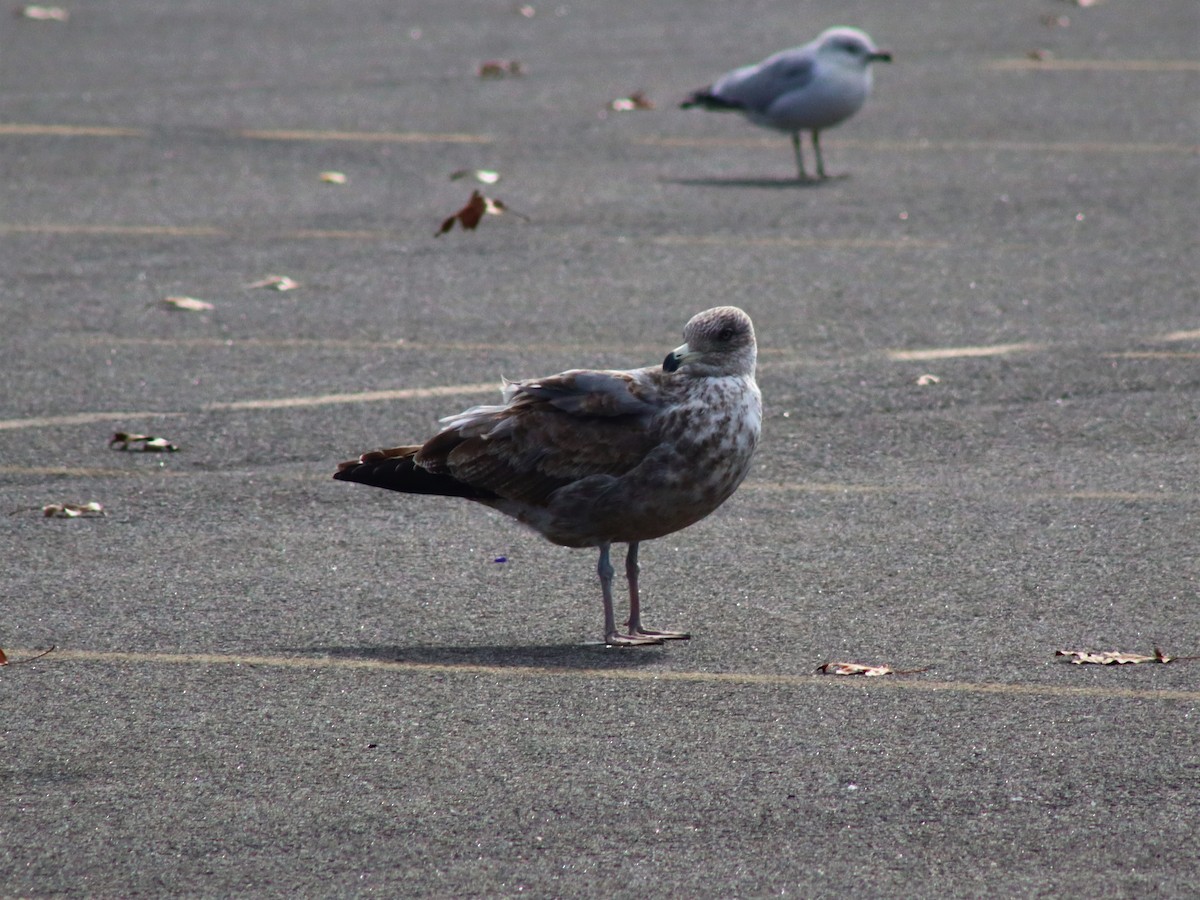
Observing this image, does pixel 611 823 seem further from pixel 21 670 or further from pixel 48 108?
pixel 48 108

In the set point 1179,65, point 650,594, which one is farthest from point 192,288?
point 1179,65

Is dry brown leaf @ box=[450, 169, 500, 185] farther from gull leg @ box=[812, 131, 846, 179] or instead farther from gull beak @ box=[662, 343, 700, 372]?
gull beak @ box=[662, 343, 700, 372]

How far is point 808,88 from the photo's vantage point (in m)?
14.1

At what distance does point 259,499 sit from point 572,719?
2.70 meters

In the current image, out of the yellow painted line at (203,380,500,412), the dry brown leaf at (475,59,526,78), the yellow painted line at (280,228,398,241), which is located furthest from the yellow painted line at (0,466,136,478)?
the dry brown leaf at (475,59,526,78)

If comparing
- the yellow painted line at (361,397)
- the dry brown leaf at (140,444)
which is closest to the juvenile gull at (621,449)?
the dry brown leaf at (140,444)

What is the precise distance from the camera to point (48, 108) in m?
16.4

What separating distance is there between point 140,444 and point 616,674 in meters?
3.41

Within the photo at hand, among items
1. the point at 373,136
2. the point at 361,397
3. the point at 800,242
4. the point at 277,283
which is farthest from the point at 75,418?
the point at 373,136

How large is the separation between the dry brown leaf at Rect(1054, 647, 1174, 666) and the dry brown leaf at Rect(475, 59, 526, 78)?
43.3ft

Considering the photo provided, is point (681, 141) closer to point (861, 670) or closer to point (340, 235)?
point (340, 235)

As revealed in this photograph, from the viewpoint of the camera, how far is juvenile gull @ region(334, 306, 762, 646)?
19.8 feet

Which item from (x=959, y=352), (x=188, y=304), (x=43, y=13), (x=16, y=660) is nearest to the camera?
(x=16, y=660)

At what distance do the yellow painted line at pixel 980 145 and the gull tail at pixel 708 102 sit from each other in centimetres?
62
